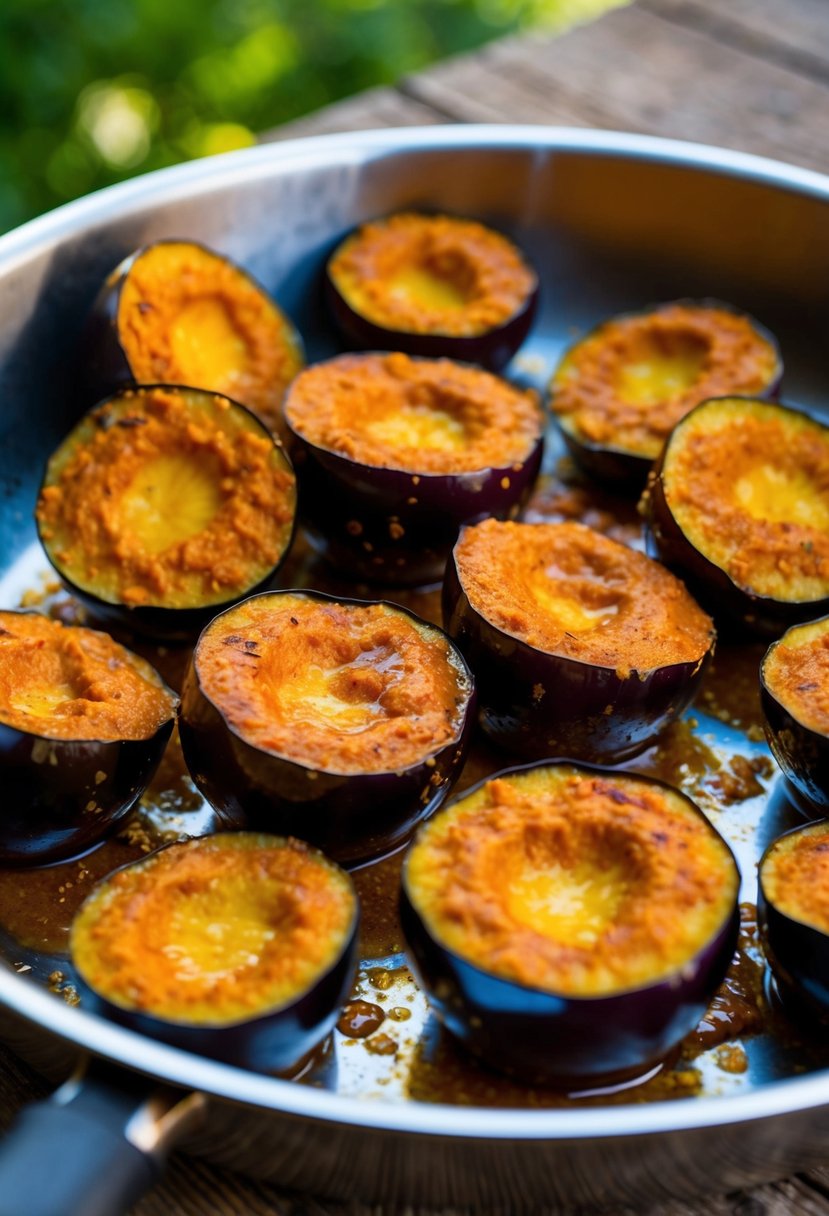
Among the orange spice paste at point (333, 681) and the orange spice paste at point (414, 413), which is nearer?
the orange spice paste at point (333, 681)

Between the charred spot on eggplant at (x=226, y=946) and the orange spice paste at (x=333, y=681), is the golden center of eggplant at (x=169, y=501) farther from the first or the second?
the charred spot on eggplant at (x=226, y=946)

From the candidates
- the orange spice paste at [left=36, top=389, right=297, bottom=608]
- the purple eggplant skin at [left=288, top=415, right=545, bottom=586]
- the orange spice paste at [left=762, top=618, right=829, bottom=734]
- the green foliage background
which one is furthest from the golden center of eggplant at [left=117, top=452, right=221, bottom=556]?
the green foliage background

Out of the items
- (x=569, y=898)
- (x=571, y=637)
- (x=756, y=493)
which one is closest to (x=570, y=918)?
(x=569, y=898)

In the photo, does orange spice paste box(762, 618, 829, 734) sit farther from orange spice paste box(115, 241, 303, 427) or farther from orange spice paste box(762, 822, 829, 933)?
orange spice paste box(115, 241, 303, 427)

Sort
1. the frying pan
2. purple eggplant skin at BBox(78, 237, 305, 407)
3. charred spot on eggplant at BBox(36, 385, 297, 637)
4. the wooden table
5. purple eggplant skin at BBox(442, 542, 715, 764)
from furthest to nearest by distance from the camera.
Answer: the wooden table, purple eggplant skin at BBox(78, 237, 305, 407), charred spot on eggplant at BBox(36, 385, 297, 637), purple eggplant skin at BBox(442, 542, 715, 764), the frying pan

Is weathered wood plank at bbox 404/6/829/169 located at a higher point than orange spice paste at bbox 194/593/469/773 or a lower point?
higher

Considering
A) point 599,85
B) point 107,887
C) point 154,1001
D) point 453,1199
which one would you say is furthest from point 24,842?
point 599,85

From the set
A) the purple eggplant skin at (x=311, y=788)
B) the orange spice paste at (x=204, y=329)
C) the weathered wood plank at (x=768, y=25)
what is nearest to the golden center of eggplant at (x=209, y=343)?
the orange spice paste at (x=204, y=329)

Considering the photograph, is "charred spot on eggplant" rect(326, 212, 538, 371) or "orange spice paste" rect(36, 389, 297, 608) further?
"charred spot on eggplant" rect(326, 212, 538, 371)
